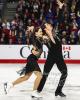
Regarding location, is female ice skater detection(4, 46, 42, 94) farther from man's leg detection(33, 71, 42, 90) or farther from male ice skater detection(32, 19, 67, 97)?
male ice skater detection(32, 19, 67, 97)

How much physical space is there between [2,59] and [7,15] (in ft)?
13.5

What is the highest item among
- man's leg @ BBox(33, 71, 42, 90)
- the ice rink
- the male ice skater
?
the male ice skater

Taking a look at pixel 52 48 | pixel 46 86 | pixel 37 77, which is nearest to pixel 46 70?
pixel 37 77

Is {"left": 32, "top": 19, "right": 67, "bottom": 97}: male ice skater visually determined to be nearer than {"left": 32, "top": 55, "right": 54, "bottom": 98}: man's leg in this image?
Yes

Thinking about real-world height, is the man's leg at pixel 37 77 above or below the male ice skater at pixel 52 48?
below

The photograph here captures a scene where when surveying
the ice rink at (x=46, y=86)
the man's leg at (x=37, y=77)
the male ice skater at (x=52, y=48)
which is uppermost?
the male ice skater at (x=52, y=48)

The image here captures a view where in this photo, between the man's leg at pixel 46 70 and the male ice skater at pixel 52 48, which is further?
the man's leg at pixel 46 70

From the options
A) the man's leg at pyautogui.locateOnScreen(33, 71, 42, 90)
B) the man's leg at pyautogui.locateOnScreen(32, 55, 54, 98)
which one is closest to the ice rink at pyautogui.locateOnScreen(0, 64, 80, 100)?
the man's leg at pyautogui.locateOnScreen(32, 55, 54, 98)

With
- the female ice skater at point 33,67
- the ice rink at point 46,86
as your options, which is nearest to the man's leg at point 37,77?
the female ice skater at point 33,67

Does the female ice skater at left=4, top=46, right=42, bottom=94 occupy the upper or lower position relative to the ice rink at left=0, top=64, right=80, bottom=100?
upper

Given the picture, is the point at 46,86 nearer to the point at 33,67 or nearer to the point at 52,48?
the point at 33,67

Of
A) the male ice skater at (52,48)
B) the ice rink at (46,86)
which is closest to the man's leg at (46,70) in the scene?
the male ice skater at (52,48)

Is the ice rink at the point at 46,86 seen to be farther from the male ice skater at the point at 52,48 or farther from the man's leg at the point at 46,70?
the male ice skater at the point at 52,48

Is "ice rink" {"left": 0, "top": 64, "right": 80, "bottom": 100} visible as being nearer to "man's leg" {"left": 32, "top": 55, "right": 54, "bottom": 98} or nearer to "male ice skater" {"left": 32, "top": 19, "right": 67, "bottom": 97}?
"man's leg" {"left": 32, "top": 55, "right": 54, "bottom": 98}
